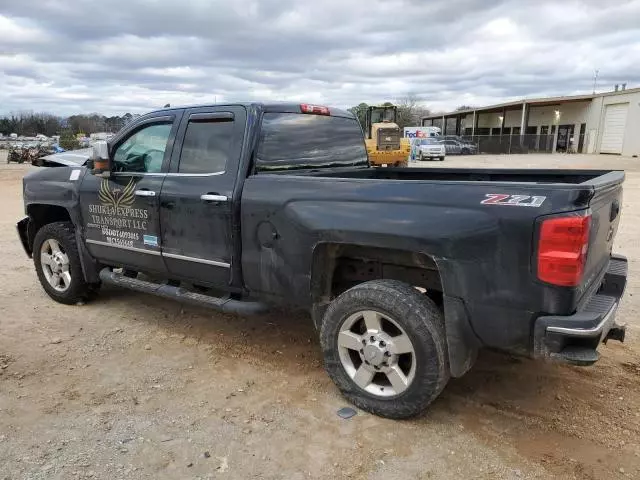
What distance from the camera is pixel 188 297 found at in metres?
4.36

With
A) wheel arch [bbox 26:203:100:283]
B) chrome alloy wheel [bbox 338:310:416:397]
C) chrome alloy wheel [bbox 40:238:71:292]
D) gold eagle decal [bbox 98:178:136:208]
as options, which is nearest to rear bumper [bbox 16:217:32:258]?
wheel arch [bbox 26:203:100:283]

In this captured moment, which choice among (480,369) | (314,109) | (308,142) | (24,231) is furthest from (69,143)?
(480,369)

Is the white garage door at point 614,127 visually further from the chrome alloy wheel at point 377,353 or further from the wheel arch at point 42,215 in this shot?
the chrome alloy wheel at point 377,353

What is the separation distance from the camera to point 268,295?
3.90 metres

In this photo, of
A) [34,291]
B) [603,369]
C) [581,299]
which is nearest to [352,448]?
[581,299]

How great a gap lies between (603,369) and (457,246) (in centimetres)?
197

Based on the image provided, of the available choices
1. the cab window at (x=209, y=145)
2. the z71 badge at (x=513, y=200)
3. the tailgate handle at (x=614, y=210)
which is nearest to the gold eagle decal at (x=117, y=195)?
the cab window at (x=209, y=145)

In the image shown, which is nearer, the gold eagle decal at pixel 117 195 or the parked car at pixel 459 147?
the gold eagle decal at pixel 117 195

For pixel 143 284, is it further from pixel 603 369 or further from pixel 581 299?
pixel 603 369

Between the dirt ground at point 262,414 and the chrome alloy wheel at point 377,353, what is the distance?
229 mm

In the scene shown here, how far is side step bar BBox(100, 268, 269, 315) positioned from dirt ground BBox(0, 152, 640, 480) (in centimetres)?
44

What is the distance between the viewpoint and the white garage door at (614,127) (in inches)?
1503

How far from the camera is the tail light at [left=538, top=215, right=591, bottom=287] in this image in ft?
8.64

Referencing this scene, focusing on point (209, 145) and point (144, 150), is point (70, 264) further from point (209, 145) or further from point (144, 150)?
point (209, 145)
